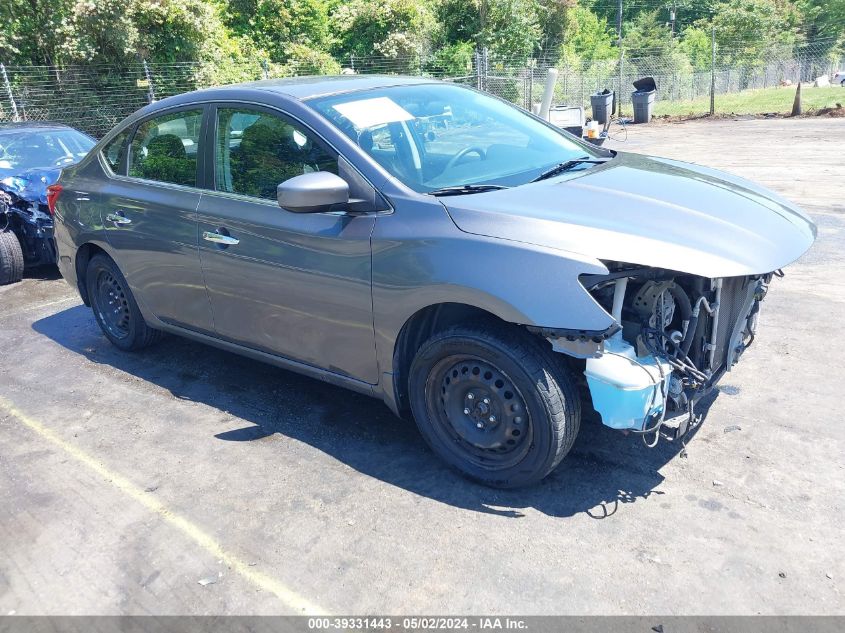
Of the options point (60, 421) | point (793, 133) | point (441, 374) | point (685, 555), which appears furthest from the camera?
point (793, 133)

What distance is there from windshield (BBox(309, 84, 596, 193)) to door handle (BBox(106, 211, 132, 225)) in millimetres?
1705

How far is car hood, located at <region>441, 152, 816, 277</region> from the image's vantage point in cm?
286

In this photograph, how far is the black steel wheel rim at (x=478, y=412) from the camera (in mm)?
3162

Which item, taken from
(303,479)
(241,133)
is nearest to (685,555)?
(303,479)

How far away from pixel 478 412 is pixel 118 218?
9.54 ft

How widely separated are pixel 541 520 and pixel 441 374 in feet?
2.58

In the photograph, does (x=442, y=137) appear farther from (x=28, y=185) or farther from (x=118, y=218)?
(x=28, y=185)

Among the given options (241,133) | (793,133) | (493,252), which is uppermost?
(241,133)

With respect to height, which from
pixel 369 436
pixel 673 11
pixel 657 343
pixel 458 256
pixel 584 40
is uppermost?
pixel 673 11

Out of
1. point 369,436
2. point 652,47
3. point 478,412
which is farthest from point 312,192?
point 652,47

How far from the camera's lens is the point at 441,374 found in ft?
11.0

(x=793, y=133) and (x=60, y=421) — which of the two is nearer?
(x=60, y=421)

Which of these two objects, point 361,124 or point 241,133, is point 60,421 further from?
point 361,124

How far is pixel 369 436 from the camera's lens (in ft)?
12.9
